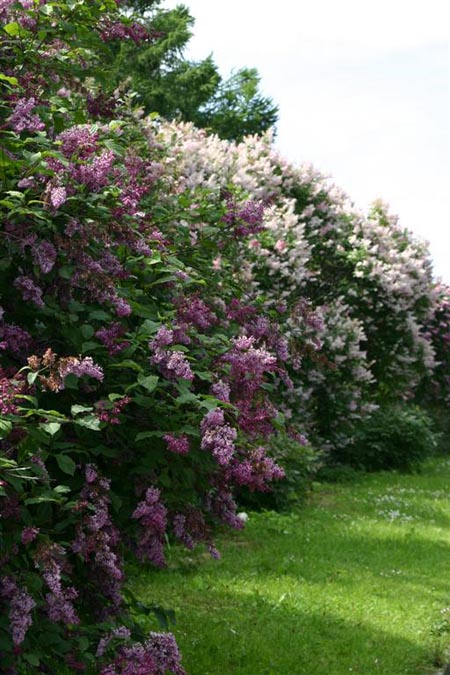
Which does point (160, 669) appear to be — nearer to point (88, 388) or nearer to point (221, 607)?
point (88, 388)

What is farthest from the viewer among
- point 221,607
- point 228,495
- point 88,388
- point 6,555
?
point 221,607

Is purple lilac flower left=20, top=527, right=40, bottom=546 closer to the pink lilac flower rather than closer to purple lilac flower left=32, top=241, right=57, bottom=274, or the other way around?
purple lilac flower left=32, top=241, right=57, bottom=274

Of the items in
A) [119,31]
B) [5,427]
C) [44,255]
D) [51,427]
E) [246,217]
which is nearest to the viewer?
[5,427]

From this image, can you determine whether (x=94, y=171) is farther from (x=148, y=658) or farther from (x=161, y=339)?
(x=148, y=658)

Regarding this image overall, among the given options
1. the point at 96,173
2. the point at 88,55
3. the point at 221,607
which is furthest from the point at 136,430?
the point at 221,607

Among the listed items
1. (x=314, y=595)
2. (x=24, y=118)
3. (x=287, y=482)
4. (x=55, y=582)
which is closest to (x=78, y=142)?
(x=24, y=118)

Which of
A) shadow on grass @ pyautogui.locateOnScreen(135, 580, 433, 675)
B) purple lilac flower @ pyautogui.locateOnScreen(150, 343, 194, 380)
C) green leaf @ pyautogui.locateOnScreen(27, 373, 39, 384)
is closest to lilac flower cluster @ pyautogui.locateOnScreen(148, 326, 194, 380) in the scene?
purple lilac flower @ pyautogui.locateOnScreen(150, 343, 194, 380)

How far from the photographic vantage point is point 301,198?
721 inches

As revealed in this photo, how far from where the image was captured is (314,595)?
862 centimetres

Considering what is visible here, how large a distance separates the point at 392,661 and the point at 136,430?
3327 mm

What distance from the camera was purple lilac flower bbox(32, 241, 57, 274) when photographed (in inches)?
180

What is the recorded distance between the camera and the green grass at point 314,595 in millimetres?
7043

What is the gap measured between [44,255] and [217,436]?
1.14 meters

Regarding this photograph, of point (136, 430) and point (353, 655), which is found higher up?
point (136, 430)
